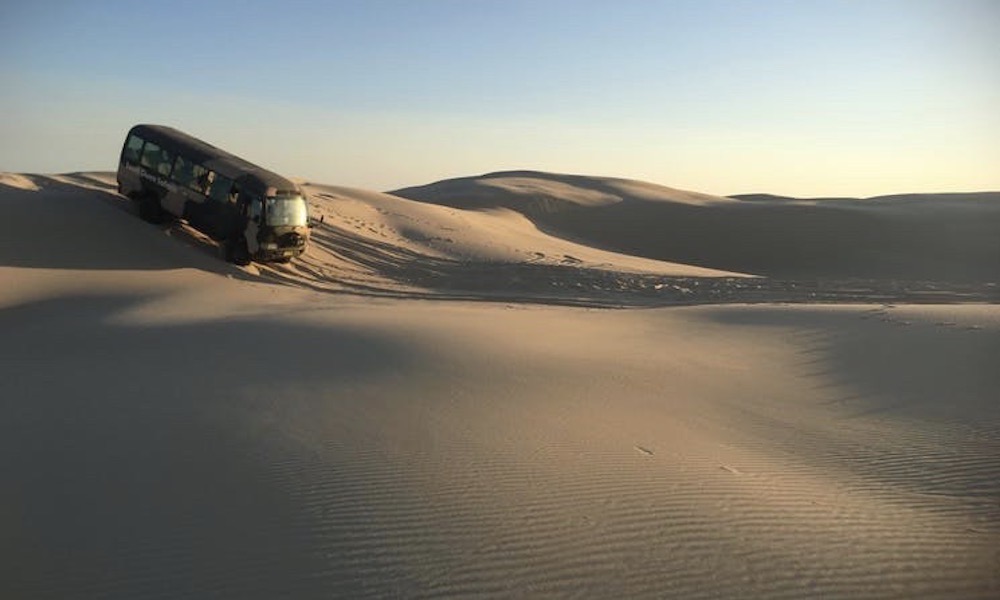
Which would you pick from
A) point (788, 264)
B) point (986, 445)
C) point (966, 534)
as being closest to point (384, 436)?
point (966, 534)

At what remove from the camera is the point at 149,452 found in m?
5.43

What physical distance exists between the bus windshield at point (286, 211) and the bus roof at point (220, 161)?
0.19 meters

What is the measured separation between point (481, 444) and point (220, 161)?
42.9 feet

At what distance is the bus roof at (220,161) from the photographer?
1609cm

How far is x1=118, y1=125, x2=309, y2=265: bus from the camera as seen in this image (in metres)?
16.1

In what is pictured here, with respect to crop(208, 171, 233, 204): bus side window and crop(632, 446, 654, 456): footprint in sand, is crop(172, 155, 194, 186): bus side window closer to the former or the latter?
crop(208, 171, 233, 204): bus side window

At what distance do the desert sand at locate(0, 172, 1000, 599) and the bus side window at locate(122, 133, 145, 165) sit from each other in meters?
3.05

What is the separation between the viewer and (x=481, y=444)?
228 inches

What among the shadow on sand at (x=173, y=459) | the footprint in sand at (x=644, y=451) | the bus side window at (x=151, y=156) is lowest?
the shadow on sand at (x=173, y=459)

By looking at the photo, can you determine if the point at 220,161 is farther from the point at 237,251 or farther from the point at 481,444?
the point at 481,444

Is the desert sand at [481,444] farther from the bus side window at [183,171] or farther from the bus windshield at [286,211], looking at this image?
the bus side window at [183,171]

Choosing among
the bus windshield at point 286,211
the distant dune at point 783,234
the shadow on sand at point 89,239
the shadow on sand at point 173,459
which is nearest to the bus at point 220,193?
the bus windshield at point 286,211

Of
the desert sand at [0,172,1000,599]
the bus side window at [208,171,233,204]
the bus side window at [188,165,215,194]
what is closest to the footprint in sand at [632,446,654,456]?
the desert sand at [0,172,1000,599]

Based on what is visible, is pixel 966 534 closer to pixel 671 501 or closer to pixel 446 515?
pixel 671 501
